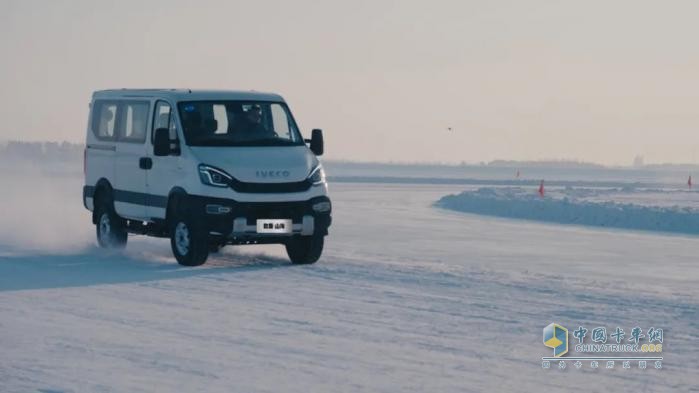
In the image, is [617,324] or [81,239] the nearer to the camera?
[617,324]

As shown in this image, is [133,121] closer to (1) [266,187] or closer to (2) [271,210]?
(1) [266,187]

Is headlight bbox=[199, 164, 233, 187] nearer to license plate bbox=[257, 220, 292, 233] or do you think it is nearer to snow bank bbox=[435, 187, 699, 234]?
license plate bbox=[257, 220, 292, 233]

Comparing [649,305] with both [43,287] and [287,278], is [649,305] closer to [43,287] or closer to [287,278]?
[287,278]

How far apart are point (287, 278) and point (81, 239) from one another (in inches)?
260

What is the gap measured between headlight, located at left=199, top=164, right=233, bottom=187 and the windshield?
0.50 metres

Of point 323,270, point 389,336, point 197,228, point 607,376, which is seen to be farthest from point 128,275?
point 607,376

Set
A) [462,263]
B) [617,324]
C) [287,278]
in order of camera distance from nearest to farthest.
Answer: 1. [617,324]
2. [287,278]
3. [462,263]

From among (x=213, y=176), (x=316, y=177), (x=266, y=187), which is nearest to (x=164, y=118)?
(x=213, y=176)

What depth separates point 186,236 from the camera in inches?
615

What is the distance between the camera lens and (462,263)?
1700cm

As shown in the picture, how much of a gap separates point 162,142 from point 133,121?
4.69 feet

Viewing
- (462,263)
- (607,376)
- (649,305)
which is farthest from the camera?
(462,263)

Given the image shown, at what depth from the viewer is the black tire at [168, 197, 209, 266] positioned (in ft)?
50.5

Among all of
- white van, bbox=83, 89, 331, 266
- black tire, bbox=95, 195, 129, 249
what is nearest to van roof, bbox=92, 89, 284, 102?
white van, bbox=83, 89, 331, 266
